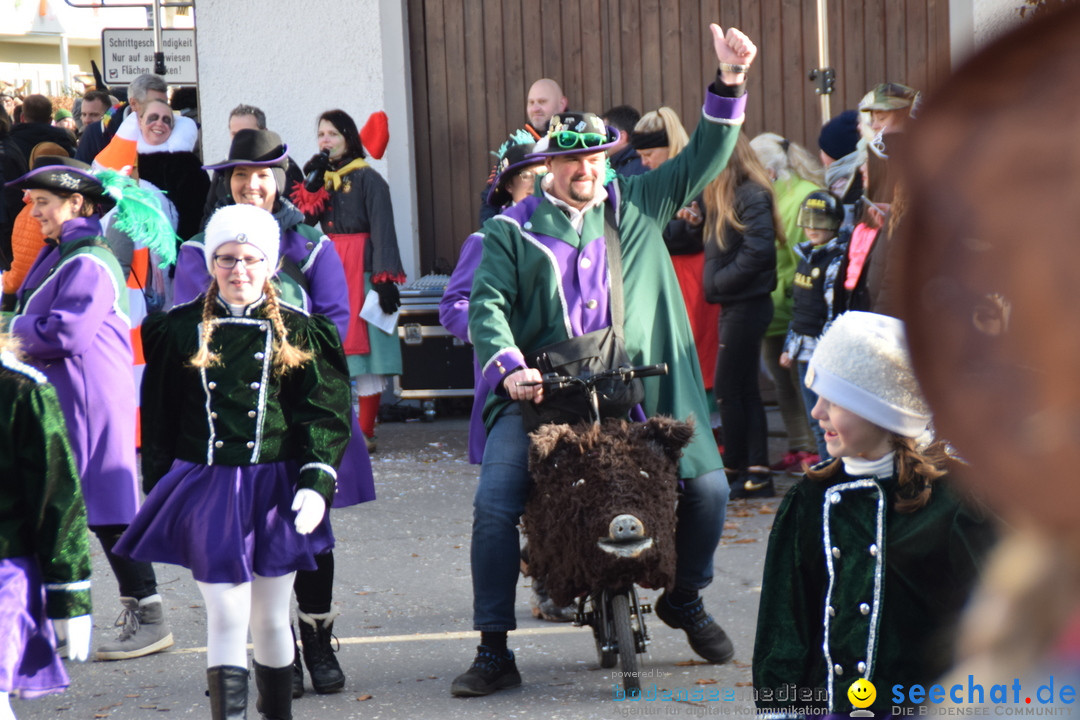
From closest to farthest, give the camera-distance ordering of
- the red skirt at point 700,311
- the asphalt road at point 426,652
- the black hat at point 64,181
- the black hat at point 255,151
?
the asphalt road at point 426,652
the black hat at point 64,181
the black hat at point 255,151
the red skirt at point 700,311

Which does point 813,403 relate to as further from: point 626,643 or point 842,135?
point 626,643

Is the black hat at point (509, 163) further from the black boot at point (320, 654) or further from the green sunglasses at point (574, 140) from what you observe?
the black boot at point (320, 654)

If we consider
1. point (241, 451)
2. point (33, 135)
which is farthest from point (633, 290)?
point (33, 135)

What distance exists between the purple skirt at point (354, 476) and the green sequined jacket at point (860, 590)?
2129 millimetres

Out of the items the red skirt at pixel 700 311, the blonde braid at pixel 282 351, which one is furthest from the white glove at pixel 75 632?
the red skirt at pixel 700 311

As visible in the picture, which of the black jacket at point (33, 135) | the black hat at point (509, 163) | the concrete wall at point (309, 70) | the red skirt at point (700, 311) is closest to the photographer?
the black hat at point (509, 163)

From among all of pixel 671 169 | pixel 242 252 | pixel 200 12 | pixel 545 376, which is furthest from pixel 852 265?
pixel 200 12

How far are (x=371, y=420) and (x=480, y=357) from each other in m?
4.66

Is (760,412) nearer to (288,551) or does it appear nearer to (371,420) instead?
(371,420)

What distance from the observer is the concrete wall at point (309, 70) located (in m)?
9.60

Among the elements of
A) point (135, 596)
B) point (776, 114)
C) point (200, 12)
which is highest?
point (200, 12)

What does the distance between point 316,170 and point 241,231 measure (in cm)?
464

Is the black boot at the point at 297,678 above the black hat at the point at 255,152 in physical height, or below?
below

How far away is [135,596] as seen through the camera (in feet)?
16.6
